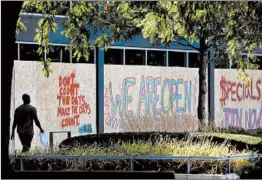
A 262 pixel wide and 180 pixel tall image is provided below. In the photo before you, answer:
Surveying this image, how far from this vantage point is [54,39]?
26.8 m

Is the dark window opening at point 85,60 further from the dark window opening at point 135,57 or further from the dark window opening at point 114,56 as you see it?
the dark window opening at point 135,57

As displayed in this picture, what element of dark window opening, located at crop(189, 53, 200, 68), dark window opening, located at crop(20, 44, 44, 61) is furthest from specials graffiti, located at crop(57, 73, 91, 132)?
dark window opening, located at crop(189, 53, 200, 68)

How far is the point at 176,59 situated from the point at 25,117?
11835mm

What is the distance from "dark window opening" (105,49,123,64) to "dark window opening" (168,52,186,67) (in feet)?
7.62

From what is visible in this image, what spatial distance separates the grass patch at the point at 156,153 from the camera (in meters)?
14.9

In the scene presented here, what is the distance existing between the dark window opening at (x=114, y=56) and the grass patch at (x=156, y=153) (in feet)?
37.0

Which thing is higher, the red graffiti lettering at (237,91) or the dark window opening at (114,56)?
the dark window opening at (114,56)

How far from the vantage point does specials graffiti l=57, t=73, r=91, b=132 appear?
2675cm

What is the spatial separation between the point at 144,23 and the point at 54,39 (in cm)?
648

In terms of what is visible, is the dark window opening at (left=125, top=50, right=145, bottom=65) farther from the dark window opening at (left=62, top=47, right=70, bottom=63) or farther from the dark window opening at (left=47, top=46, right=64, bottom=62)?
the dark window opening at (left=47, top=46, right=64, bottom=62)

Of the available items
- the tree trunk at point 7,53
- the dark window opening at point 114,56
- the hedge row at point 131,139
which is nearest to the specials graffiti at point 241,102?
the dark window opening at point 114,56

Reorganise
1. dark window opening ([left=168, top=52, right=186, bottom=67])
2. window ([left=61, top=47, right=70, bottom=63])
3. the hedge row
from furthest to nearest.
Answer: dark window opening ([left=168, top=52, right=186, bottom=67]) → window ([left=61, top=47, right=70, bottom=63]) → the hedge row

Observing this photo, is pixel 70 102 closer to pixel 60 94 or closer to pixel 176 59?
pixel 60 94

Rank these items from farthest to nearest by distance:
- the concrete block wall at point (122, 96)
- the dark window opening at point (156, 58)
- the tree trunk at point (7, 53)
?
1. the dark window opening at point (156, 58)
2. the concrete block wall at point (122, 96)
3. the tree trunk at point (7, 53)
